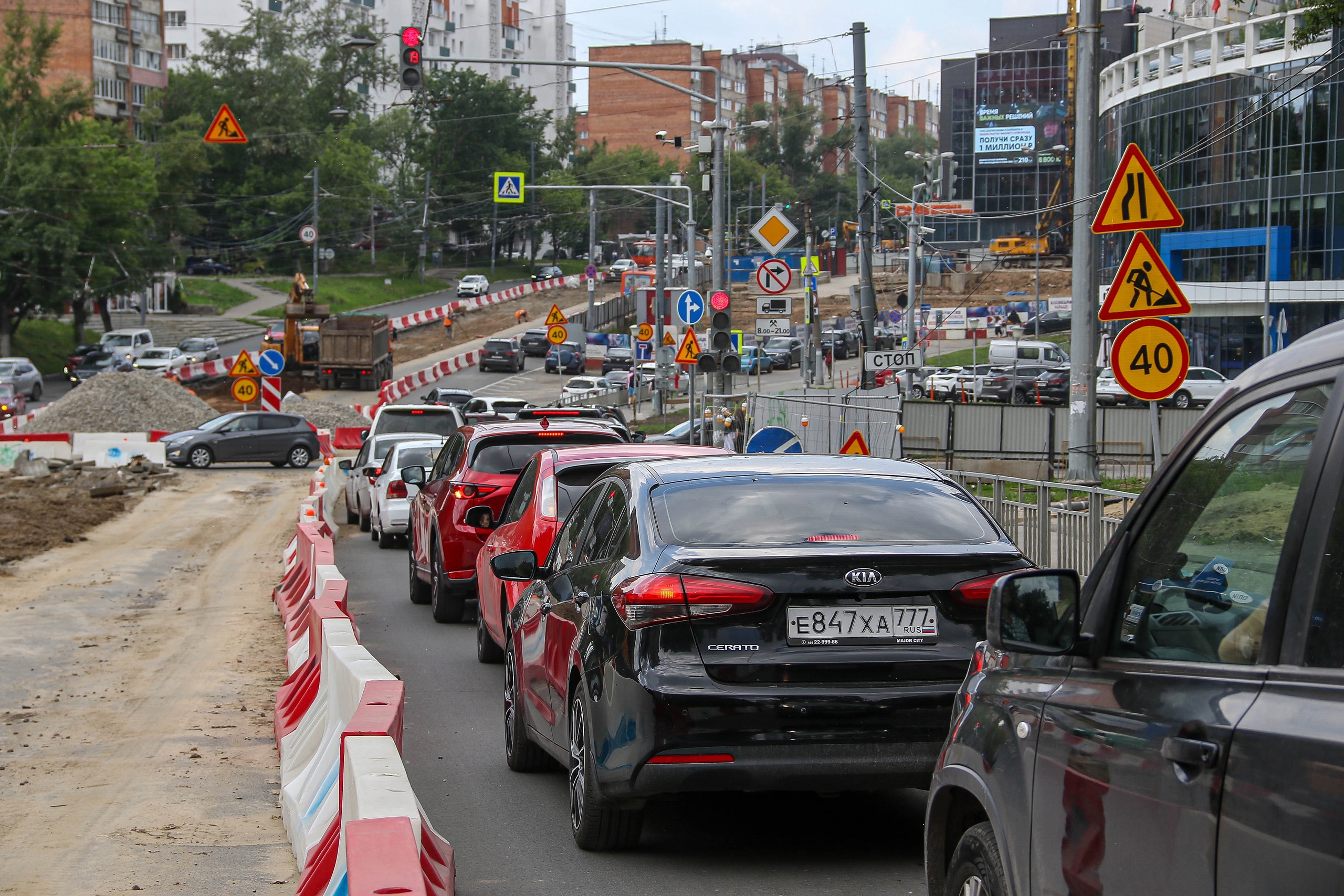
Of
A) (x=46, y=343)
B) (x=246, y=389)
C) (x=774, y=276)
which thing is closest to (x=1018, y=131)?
(x=46, y=343)

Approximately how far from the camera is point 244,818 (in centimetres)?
680

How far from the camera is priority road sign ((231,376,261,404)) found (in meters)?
41.9

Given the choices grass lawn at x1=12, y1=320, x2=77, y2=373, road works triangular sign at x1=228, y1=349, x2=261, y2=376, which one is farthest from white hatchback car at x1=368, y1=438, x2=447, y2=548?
grass lawn at x1=12, y1=320, x2=77, y2=373

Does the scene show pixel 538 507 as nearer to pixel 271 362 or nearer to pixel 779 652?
pixel 779 652

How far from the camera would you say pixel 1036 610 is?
10.7ft

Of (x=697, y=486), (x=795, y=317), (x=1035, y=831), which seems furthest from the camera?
(x=795, y=317)

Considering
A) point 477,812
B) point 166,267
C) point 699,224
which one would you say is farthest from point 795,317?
point 477,812

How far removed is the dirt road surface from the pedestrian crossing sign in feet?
76.0

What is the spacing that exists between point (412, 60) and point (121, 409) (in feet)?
90.5

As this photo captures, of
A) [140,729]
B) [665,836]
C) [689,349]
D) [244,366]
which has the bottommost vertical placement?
[140,729]

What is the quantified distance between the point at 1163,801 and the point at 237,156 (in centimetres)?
11809

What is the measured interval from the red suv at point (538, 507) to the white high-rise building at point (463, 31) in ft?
339

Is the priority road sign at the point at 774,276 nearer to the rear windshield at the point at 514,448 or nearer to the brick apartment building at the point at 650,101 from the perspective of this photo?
the rear windshield at the point at 514,448

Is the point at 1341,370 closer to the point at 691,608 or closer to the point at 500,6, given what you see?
the point at 691,608
